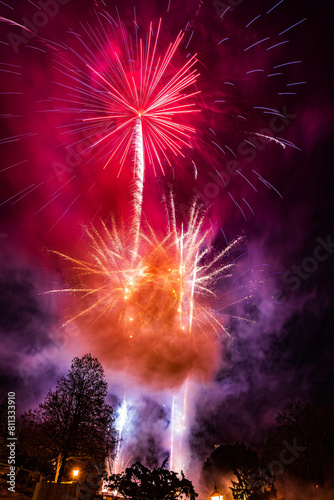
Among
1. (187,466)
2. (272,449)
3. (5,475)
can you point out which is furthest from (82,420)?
(187,466)

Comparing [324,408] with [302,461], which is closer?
[302,461]

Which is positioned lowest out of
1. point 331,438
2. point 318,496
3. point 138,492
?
point 318,496

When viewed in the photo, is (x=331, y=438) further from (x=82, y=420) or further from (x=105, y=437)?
(x=82, y=420)

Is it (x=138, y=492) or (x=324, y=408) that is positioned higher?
(x=324, y=408)

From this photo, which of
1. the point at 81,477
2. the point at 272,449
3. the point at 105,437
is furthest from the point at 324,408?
the point at 81,477

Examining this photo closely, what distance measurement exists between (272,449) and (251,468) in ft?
32.0

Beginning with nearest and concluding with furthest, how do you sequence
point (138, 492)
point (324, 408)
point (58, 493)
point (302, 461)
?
1. point (138, 492)
2. point (58, 493)
3. point (302, 461)
4. point (324, 408)

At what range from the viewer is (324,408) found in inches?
946

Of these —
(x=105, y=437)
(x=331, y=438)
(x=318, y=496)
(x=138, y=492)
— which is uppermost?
(x=105, y=437)

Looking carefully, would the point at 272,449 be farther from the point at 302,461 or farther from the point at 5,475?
the point at 5,475

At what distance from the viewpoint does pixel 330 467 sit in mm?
21250

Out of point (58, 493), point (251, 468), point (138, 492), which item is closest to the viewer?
point (138, 492)

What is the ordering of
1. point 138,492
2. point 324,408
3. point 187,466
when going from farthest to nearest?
point 187,466
point 324,408
point 138,492

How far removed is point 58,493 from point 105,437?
41.4 ft
